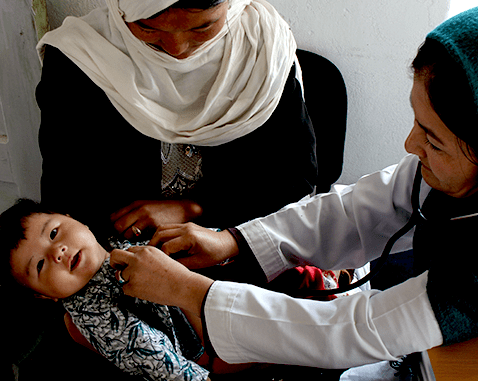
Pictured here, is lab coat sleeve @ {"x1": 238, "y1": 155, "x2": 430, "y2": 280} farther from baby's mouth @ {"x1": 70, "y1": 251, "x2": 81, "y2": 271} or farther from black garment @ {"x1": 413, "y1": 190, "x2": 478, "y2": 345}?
baby's mouth @ {"x1": 70, "y1": 251, "x2": 81, "y2": 271}

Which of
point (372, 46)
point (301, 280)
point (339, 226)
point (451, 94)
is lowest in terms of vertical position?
point (301, 280)

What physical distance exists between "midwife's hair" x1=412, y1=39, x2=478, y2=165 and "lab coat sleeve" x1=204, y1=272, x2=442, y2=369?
0.30 m

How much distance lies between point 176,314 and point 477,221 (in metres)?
0.81

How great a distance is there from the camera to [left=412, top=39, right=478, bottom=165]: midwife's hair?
0.66 m

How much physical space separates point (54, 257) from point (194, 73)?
0.72 m

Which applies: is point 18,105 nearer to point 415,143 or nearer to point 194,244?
point 194,244

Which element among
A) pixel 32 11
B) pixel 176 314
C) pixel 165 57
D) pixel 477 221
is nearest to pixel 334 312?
pixel 477 221

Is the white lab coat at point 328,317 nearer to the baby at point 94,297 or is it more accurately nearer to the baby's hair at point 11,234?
the baby at point 94,297

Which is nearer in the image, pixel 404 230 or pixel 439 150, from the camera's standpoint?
pixel 439 150

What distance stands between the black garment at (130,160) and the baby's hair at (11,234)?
8.0 inches

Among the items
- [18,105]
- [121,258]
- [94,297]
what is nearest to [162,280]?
[121,258]

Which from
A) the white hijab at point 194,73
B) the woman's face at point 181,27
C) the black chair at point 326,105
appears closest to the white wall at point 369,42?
the black chair at point 326,105

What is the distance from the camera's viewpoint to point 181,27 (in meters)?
1.05

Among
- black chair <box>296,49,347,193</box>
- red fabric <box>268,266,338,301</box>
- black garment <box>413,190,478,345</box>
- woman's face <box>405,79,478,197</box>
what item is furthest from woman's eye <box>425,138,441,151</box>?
black chair <box>296,49,347,193</box>
